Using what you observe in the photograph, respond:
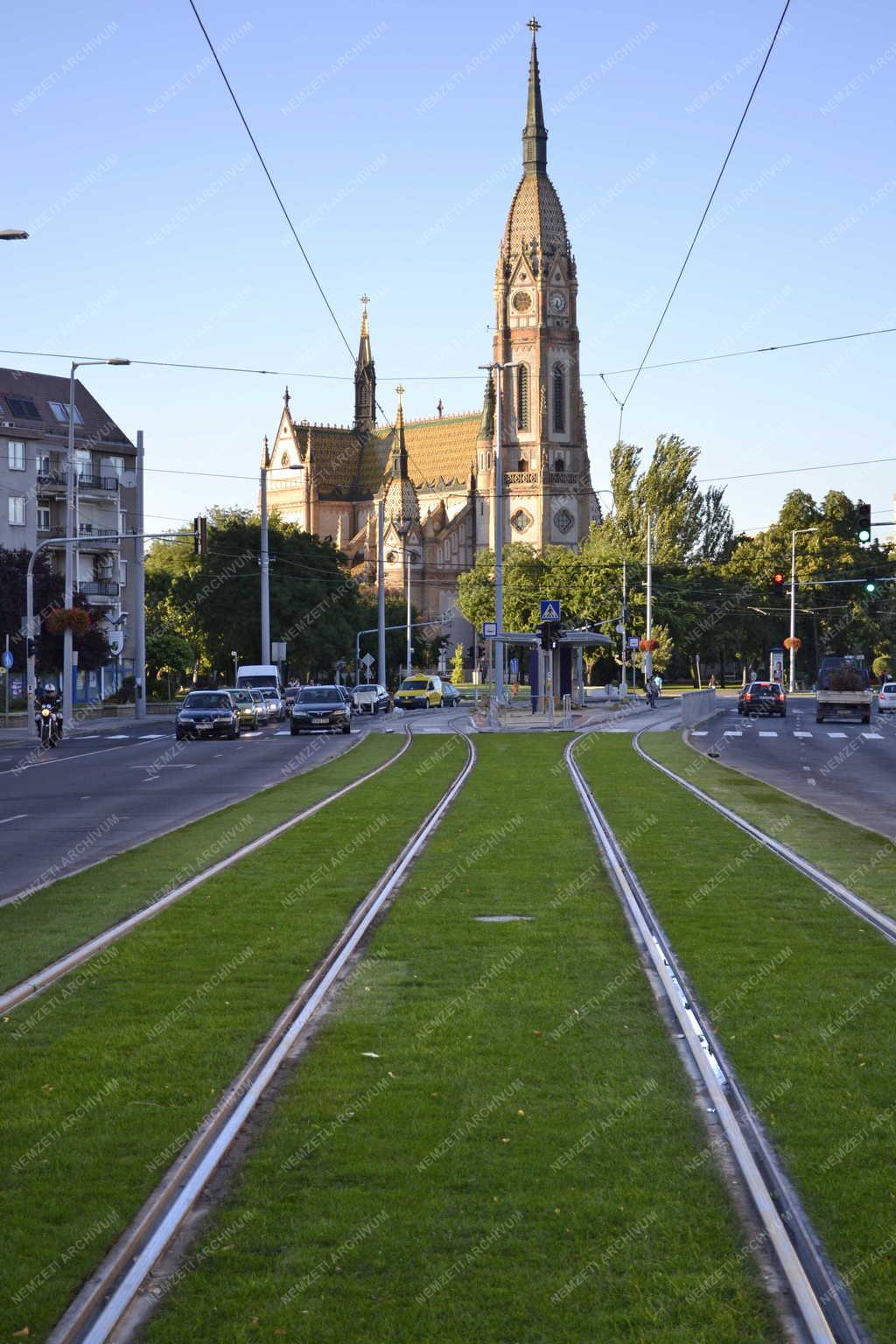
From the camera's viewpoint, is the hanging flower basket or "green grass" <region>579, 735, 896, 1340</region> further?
the hanging flower basket

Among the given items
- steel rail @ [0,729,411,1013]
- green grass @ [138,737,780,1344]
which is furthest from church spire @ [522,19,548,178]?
green grass @ [138,737,780,1344]

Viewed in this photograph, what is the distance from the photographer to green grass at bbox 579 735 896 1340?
5867 millimetres

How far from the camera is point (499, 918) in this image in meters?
12.9

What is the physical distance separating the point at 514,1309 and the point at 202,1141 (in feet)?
6.90

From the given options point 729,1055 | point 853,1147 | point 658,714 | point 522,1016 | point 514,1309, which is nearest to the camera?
point 514,1309

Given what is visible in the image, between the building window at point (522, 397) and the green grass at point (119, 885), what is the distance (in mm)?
144422

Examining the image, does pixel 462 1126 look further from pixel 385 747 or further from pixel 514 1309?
pixel 385 747

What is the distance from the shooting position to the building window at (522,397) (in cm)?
16738

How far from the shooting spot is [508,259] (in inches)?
6590

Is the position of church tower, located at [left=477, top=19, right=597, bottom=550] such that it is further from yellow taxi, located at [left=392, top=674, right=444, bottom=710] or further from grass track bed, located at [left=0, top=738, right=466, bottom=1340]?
grass track bed, located at [left=0, top=738, right=466, bottom=1340]

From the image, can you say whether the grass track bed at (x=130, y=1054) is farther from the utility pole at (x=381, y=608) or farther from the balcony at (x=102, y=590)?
the utility pole at (x=381, y=608)

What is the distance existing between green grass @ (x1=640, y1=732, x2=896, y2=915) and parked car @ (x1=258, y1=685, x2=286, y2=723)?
34.8 m

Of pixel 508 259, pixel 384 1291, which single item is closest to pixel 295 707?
pixel 384 1291

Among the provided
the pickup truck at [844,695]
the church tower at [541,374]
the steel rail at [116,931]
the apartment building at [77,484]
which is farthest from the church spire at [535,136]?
the steel rail at [116,931]
